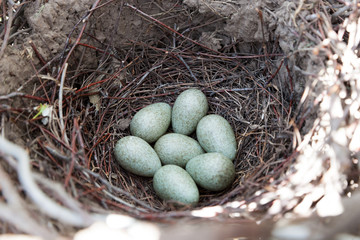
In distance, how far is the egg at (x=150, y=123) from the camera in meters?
2.23

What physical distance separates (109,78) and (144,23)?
20.0 inches

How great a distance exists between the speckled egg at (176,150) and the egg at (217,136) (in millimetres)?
85

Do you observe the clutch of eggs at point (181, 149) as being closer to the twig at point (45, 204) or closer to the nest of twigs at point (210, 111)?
the nest of twigs at point (210, 111)

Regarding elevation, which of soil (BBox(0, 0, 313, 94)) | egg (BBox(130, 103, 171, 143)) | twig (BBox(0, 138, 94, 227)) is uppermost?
soil (BBox(0, 0, 313, 94))

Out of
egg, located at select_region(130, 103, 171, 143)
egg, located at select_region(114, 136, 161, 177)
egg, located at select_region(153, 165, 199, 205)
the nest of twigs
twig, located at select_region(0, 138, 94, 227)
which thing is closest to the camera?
twig, located at select_region(0, 138, 94, 227)

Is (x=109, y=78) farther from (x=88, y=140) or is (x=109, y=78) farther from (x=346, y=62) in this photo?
(x=346, y=62)

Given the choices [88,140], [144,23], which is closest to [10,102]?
[88,140]

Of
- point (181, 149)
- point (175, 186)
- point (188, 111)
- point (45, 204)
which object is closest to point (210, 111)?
point (188, 111)

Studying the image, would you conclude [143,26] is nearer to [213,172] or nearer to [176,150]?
[176,150]

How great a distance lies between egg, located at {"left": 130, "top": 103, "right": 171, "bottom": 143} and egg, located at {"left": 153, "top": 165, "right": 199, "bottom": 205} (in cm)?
33

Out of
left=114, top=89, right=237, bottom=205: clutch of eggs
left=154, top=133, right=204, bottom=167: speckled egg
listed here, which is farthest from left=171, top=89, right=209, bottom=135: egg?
left=154, top=133, right=204, bottom=167: speckled egg

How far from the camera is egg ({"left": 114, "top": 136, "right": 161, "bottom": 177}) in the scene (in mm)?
2070

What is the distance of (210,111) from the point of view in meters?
2.45

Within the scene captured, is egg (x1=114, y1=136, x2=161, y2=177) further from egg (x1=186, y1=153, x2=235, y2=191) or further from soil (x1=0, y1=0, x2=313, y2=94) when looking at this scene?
soil (x1=0, y1=0, x2=313, y2=94)
